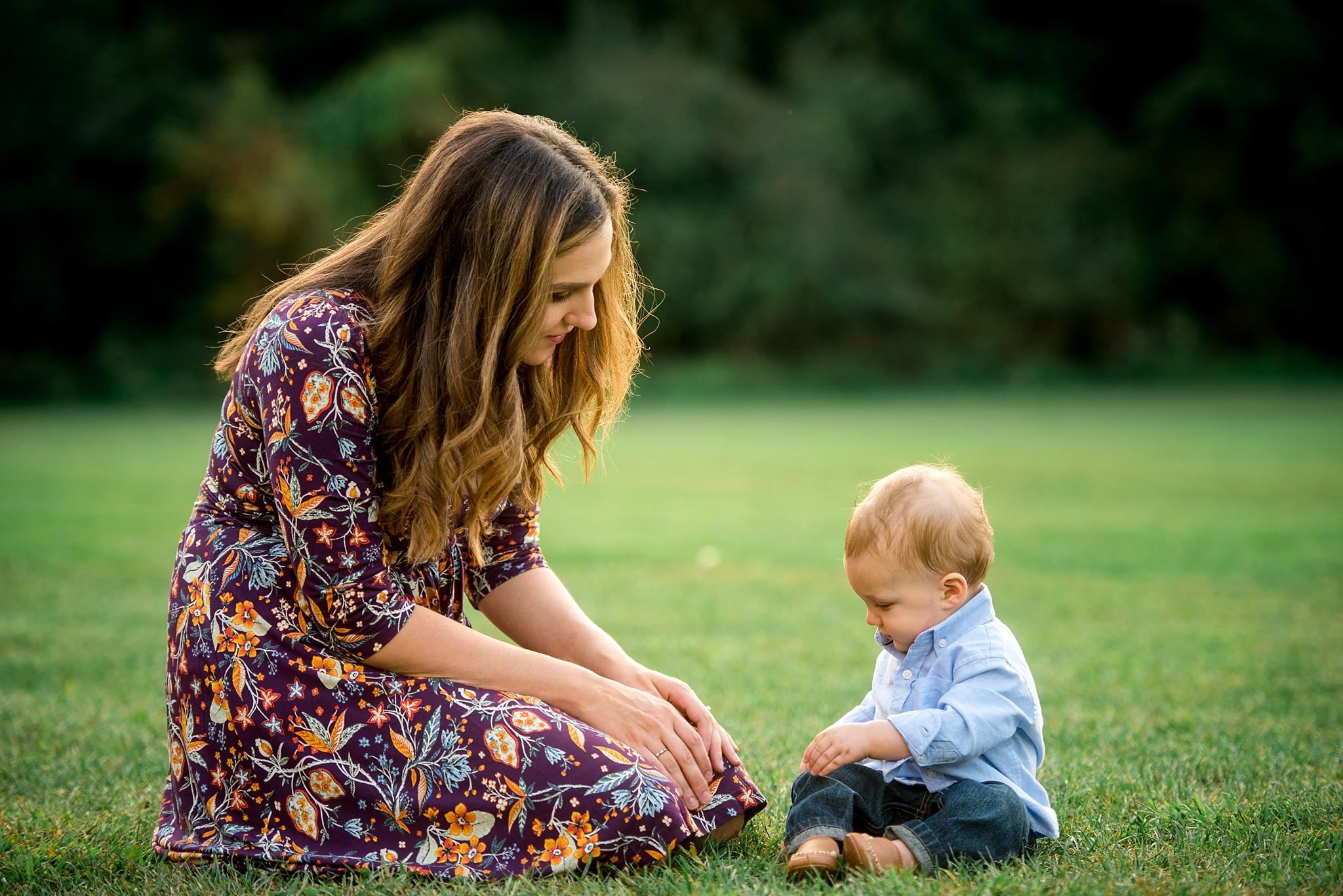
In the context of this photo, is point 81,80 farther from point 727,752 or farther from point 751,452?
point 727,752

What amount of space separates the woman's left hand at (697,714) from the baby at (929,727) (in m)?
0.18

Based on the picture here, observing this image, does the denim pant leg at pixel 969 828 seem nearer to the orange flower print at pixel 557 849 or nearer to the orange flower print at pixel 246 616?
the orange flower print at pixel 557 849

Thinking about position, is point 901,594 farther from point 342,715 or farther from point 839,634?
point 839,634

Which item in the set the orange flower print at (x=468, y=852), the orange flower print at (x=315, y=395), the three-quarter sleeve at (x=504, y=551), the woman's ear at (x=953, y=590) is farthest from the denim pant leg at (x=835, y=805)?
the orange flower print at (x=315, y=395)

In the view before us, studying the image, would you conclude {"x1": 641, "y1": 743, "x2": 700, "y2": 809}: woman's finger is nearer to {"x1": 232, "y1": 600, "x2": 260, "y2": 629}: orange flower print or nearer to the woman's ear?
the woman's ear

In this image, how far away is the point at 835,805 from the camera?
8.64 feet

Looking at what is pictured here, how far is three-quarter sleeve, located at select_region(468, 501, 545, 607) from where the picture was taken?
3.05m

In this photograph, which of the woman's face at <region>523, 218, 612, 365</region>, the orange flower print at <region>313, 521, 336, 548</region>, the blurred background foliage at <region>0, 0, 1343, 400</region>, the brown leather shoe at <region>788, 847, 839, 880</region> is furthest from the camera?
the blurred background foliage at <region>0, 0, 1343, 400</region>

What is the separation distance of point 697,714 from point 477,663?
1.72 feet

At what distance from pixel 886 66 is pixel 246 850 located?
33.8m

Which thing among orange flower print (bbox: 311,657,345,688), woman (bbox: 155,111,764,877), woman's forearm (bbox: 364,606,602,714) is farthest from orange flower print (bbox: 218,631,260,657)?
woman's forearm (bbox: 364,606,602,714)

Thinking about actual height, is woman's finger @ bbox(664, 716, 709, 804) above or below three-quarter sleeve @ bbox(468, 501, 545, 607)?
below

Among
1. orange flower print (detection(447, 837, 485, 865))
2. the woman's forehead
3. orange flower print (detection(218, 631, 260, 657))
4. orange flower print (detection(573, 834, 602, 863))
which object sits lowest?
orange flower print (detection(447, 837, 485, 865))

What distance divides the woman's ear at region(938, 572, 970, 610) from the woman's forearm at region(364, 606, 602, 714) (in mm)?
763
